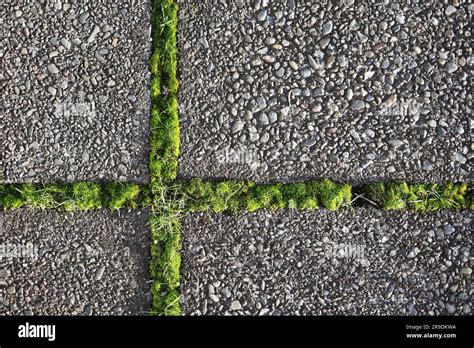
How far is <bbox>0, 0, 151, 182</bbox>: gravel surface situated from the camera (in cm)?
248

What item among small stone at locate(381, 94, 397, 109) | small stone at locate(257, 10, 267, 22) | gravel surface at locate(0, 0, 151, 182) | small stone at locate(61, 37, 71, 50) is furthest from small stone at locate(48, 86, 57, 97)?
small stone at locate(381, 94, 397, 109)

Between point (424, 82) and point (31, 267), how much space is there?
2.29m

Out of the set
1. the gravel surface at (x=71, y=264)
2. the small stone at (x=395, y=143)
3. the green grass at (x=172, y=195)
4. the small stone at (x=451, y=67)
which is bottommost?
the gravel surface at (x=71, y=264)

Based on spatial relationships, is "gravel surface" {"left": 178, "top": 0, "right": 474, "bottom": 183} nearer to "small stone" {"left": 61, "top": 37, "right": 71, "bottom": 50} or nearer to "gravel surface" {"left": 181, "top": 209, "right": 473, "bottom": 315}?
"gravel surface" {"left": 181, "top": 209, "right": 473, "bottom": 315}

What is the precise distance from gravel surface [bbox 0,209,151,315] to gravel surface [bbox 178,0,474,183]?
521 millimetres

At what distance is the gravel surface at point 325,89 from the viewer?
2.47 m

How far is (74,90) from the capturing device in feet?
8.20

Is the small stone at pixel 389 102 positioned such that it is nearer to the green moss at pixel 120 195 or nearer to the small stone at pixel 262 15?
the small stone at pixel 262 15

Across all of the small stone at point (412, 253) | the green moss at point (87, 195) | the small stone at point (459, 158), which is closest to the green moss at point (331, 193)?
the small stone at point (412, 253)

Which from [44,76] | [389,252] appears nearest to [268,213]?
[389,252]

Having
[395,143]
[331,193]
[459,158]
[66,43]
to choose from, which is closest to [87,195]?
[66,43]

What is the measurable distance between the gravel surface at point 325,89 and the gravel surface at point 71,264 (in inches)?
20.5

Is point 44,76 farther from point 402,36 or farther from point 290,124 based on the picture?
point 402,36

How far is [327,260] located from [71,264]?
1.35 meters
